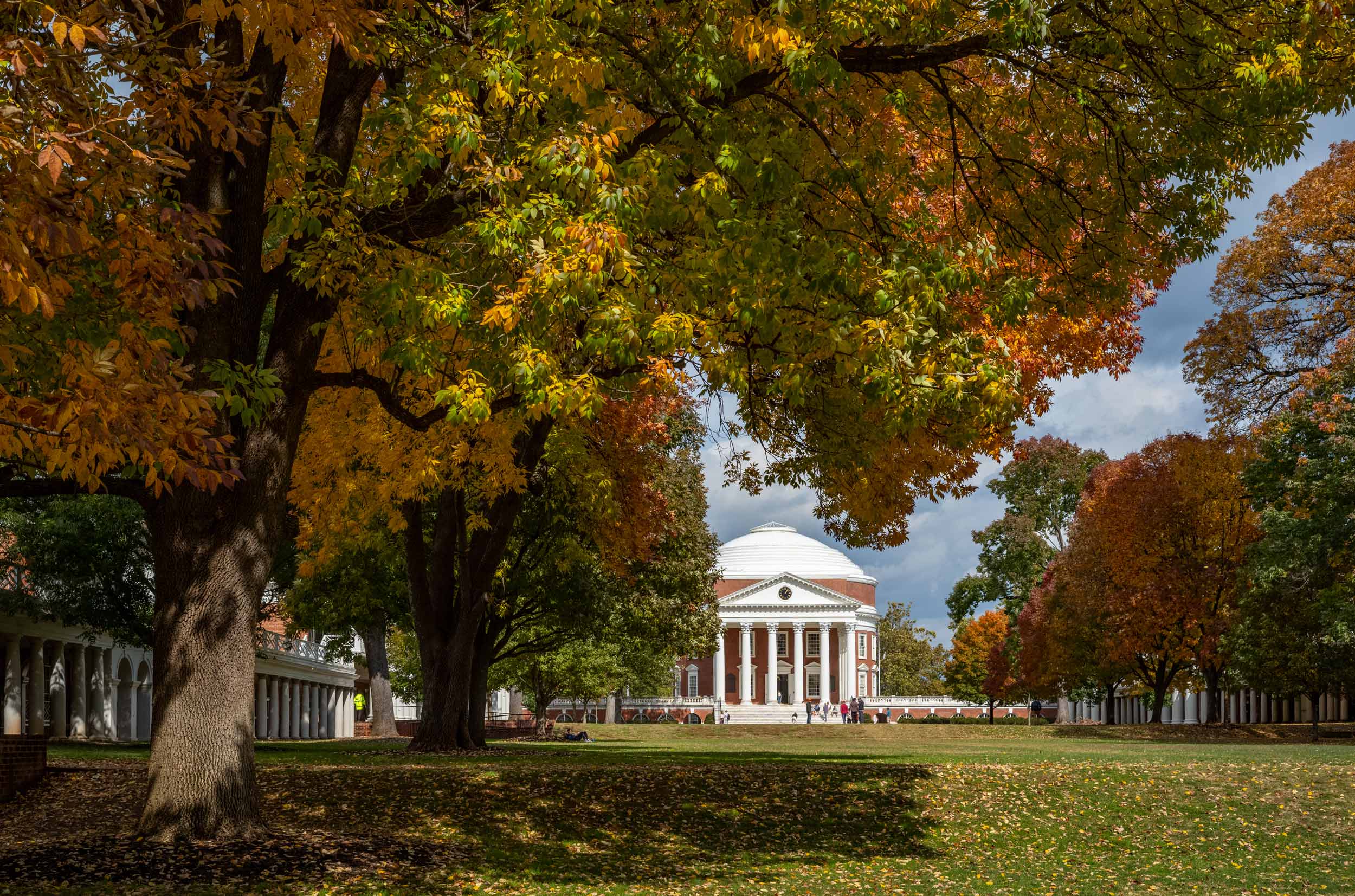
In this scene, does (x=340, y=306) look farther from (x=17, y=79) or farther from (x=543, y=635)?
(x=543, y=635)

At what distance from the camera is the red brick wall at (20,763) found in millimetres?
15883

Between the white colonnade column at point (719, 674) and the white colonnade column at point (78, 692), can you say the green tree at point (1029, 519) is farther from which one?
the white colonnade column at point (719, 674)

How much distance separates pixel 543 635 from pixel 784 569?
295 feet

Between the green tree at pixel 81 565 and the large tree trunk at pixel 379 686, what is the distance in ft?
51.9

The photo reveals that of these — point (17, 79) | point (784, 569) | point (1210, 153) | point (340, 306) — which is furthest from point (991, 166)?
point (784, 569)

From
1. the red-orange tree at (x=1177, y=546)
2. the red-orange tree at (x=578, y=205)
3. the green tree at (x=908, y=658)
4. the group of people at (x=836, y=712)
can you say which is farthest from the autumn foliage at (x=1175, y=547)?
the green tree at (x=908, y=658)

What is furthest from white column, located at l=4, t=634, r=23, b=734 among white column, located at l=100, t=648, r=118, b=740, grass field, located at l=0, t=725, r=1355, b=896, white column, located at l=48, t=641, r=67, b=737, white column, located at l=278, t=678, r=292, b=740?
white column, located at l=278, t=678, r=292, b=740

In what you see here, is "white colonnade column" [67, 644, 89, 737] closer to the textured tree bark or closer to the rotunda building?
the textured tree bark

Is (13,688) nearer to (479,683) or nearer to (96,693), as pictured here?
(96,693)

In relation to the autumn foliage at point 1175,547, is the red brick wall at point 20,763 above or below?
below

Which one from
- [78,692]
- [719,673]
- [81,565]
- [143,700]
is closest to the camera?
Answer: [81,565]

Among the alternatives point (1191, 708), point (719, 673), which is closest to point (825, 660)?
point (719, 673)

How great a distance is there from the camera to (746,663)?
11781cm

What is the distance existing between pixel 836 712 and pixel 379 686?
A: 51073mm
